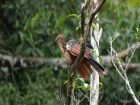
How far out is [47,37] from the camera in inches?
281

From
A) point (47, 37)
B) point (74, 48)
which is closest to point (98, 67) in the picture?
point (74, 48)

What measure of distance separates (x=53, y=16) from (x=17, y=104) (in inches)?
53.8

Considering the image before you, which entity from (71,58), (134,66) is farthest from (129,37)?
(71,58)

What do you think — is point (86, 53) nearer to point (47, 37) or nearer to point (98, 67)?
point (98, 67)

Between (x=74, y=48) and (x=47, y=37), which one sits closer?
(x=74, y=48)

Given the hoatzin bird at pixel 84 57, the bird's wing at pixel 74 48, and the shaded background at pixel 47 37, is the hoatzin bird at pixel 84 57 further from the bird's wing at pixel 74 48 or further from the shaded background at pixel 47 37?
the shaded background at pixel 47 37

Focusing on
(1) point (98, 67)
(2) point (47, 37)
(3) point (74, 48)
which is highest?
(3) point (74, 48)

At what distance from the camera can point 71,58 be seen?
3.33 m

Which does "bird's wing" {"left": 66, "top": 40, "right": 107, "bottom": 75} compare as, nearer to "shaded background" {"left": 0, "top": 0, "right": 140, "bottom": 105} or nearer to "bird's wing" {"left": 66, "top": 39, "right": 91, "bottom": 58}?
"bird's wing" {"left": 66, "top": 39, "right": 91, "bottom": 58}

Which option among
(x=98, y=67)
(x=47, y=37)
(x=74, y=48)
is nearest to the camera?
(x=98, y=67)

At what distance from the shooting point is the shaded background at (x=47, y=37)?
6.55 metres

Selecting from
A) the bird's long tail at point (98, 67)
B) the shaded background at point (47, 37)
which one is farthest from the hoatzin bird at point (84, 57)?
the shaded background at point (47, 37)

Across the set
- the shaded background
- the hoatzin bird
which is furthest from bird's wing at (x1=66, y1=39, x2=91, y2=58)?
the shaded background

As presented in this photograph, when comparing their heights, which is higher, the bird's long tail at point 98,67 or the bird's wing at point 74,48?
the bird's wing at point 74,48
